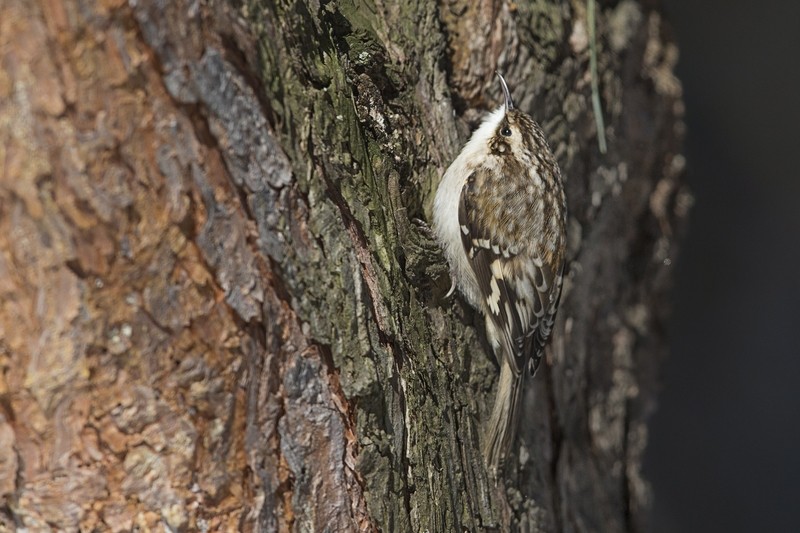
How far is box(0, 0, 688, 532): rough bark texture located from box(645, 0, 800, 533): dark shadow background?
1759 millimetres

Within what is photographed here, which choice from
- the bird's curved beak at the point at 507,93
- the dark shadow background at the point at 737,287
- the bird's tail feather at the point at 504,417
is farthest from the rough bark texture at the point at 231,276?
the dark shadow background at the point at 737,287

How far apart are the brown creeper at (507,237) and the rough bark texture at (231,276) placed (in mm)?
115

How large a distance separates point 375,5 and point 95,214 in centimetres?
88

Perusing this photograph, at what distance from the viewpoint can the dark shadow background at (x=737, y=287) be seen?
340 centimetres

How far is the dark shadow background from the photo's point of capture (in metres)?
3.40

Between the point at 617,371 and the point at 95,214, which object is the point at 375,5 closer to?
the point at 95,214

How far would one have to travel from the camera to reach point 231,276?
4.44 ft

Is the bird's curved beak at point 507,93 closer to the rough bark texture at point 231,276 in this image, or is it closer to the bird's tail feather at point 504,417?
the rough bark texture at point 231,276

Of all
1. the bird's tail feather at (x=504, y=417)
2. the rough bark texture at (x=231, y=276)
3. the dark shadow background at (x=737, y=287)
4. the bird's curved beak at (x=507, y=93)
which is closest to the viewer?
the rough bark texture at (x=231, y=276)

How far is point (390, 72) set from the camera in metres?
1.83

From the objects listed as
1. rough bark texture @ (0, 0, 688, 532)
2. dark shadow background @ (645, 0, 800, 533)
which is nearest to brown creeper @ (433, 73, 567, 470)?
rough bark texture @ (0, 0, 688, 532)

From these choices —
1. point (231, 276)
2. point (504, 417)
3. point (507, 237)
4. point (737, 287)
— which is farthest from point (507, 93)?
point (737, 287)

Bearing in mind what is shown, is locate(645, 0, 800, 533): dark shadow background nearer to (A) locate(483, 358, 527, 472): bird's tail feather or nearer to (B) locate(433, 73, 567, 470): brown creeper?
(B) locate(433, 73, 567, 470): brown creeper

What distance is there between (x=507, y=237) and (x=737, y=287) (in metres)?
1.56
